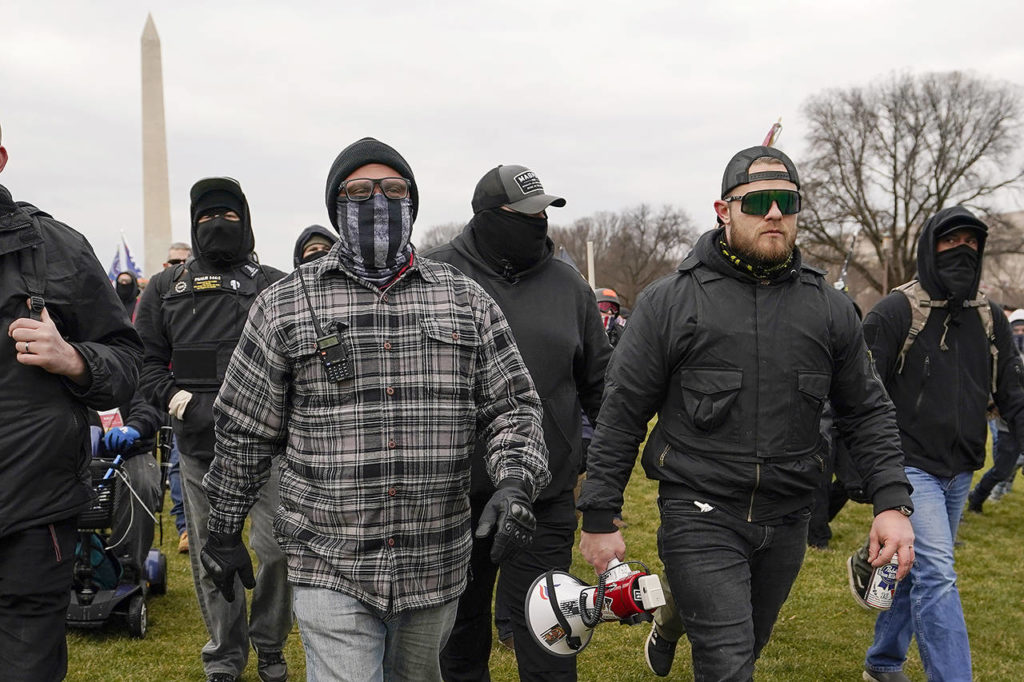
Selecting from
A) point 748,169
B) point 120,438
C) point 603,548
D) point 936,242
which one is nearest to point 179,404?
point 120,438

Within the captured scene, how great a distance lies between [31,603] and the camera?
3.13m

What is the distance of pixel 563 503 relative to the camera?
14.1 feet

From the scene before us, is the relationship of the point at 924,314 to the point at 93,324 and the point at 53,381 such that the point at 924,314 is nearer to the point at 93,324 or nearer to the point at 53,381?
the point at 93,324

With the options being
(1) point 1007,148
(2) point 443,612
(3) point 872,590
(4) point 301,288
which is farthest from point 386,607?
(1) point 1007,148

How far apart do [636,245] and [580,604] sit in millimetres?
69645

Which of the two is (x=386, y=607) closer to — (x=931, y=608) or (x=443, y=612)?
(x=443, y=612)

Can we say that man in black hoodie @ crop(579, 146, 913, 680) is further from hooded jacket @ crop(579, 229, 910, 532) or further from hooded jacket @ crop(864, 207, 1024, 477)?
hooded jacket @ crop(864, 207, 1024, 477)

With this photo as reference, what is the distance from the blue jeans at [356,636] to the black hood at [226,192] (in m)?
2.67

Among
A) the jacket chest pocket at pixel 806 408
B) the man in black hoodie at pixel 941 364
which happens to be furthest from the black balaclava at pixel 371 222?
the man in black hoodie at pixel 941 364

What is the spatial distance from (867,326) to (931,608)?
4.44ft

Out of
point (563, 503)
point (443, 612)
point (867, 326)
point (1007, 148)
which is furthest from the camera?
point (1007, 148)

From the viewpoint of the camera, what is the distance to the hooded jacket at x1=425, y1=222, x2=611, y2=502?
428 centimetres

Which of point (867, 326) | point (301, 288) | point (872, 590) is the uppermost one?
point (301, 288)

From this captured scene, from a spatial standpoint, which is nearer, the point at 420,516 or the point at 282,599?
the point at 420,516
